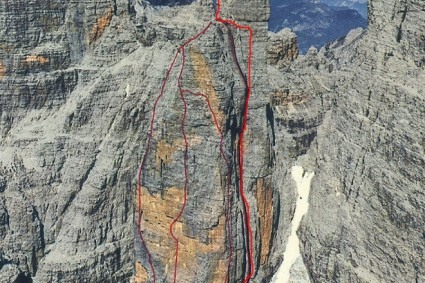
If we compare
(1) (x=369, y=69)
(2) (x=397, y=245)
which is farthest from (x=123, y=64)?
(2) (x=397, y=245)

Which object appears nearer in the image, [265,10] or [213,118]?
[213,118]

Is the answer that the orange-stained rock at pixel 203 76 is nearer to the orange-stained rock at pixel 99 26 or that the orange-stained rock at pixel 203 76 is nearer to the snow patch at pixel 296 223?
the orange-stained rock at pixel 99 26

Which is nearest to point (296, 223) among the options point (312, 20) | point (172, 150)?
point (172, 150)

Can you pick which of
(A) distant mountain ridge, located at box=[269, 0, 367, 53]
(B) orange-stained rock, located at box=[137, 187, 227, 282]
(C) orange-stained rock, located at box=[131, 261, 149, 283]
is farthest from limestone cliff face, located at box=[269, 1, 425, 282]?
(A) distant mountain ridge, located at box=[269, 0, 367, 53]

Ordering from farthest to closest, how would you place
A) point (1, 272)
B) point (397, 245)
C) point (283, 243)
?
point (283, 243), point (1, 272), point (397, 245)

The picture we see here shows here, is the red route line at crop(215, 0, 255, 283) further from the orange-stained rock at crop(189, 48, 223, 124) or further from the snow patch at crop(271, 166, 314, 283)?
the orange-stained rock at crop(189, 48, 223, 124)

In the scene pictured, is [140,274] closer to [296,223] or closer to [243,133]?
[296,223]

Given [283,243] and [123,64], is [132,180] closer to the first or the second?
[123,64]
